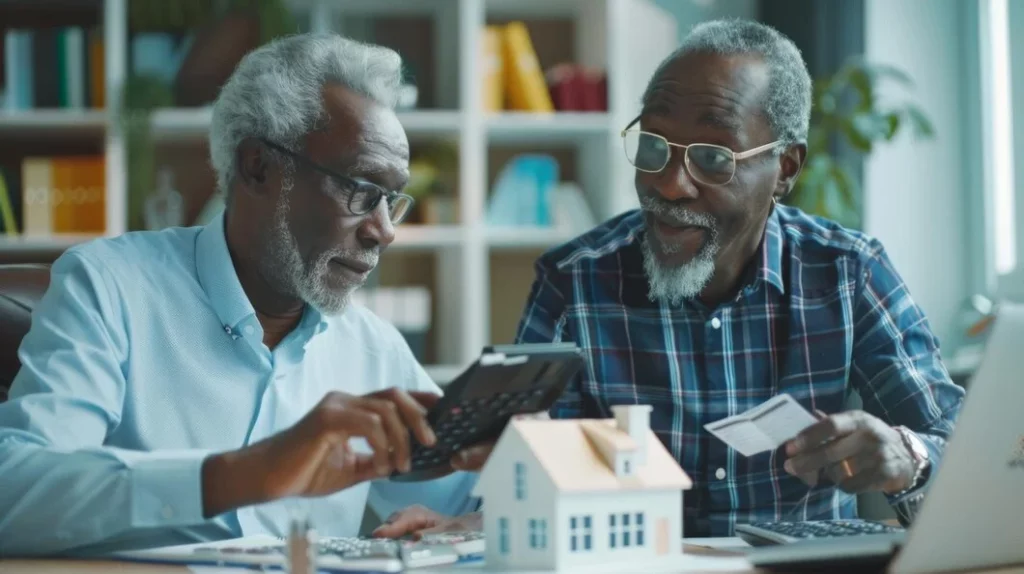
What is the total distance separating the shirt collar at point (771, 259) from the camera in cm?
181

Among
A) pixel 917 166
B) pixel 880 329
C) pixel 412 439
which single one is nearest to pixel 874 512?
pixel 880 329

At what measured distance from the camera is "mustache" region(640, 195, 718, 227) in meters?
1.76

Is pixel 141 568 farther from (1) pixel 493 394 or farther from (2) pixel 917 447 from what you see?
(2) pixel 917 447

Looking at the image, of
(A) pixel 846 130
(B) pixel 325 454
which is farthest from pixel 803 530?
(A) pixel 846 130

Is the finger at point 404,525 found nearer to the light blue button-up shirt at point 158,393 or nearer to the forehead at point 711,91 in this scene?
the light blue button-up shirt at point 158,393

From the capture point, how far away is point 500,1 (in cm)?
374

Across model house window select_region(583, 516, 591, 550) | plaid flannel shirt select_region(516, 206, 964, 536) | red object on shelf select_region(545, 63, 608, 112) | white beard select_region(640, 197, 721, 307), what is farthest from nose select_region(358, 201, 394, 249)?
red object on shelf select_region(545, 63, 608, 112)

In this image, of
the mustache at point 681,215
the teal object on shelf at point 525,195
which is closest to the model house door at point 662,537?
the mustache at point 681,215

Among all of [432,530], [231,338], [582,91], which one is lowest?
[432,530]

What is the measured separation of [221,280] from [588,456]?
2.44 ft

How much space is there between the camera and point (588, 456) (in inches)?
44.7

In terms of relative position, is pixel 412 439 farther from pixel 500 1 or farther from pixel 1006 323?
pixel 500 1

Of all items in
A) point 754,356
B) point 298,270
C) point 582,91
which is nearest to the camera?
point 298,270

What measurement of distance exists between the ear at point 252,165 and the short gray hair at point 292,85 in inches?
0.6
